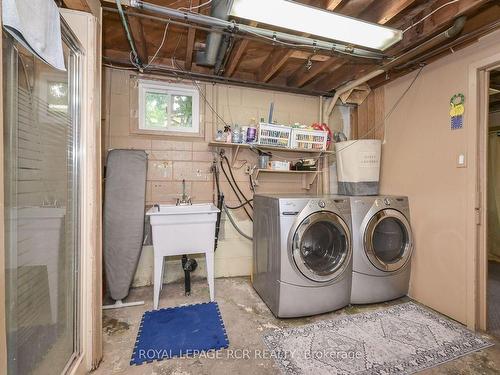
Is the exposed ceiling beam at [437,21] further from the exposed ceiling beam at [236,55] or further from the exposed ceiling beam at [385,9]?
the exposed ceiling beam at [236,55]

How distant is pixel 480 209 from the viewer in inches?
74.4

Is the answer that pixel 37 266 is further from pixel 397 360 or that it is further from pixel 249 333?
pixel 397 360

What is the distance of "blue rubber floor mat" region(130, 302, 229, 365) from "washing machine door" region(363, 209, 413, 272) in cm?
149

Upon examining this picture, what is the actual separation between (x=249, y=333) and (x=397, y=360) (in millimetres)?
1005

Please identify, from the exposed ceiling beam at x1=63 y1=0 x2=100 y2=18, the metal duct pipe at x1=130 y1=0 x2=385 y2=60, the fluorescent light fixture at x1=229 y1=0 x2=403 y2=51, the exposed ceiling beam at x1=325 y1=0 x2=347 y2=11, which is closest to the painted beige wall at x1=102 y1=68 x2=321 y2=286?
the metal duct pipe at x1=130 y1=0 x2=385 y2=60

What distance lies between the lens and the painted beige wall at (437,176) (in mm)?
1956

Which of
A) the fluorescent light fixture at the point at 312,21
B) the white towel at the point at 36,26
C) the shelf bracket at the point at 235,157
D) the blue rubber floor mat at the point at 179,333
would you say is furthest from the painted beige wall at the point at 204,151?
the white towel at the point at 36,26

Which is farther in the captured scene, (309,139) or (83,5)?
(309,139)

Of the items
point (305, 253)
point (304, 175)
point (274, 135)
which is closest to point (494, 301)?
point (305, 253)

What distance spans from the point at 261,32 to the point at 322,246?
6.25ft

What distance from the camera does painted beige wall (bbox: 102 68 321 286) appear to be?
250 cm

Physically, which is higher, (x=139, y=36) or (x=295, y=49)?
(x=139, y=36)

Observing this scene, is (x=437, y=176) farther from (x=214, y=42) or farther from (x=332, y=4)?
(x=214, y=42)

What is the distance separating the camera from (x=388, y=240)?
8.02 feet
